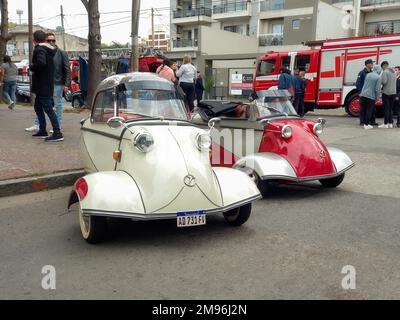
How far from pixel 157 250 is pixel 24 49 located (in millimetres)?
72053

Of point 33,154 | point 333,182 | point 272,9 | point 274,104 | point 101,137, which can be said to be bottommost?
point 333,182

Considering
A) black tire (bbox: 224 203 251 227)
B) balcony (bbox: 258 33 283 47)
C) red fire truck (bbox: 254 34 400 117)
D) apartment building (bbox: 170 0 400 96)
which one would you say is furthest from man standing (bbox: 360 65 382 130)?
balcony (bbox: 258 33 283 47)

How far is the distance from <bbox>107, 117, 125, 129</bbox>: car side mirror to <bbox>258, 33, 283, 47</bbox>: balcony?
124 ft

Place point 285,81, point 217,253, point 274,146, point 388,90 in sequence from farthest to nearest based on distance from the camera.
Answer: point 388,90, point 285,81, point 274,146, point 217,253

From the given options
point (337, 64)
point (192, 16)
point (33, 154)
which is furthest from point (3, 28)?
point (192, 16)

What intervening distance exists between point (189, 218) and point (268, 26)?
40790 mm

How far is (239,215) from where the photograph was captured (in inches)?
181

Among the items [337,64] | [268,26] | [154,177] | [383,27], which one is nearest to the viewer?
[154,177]

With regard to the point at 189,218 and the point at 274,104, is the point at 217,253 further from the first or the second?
the point at 274,104

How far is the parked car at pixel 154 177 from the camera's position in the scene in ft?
13.0

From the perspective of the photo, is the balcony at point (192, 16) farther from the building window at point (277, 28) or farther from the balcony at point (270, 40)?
the building window at point (277, 28)

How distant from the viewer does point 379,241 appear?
14.0ft

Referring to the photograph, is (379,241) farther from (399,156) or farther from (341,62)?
(341,62)

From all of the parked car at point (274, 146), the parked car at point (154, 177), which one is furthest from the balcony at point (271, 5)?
the parked car at point (154, 177)
